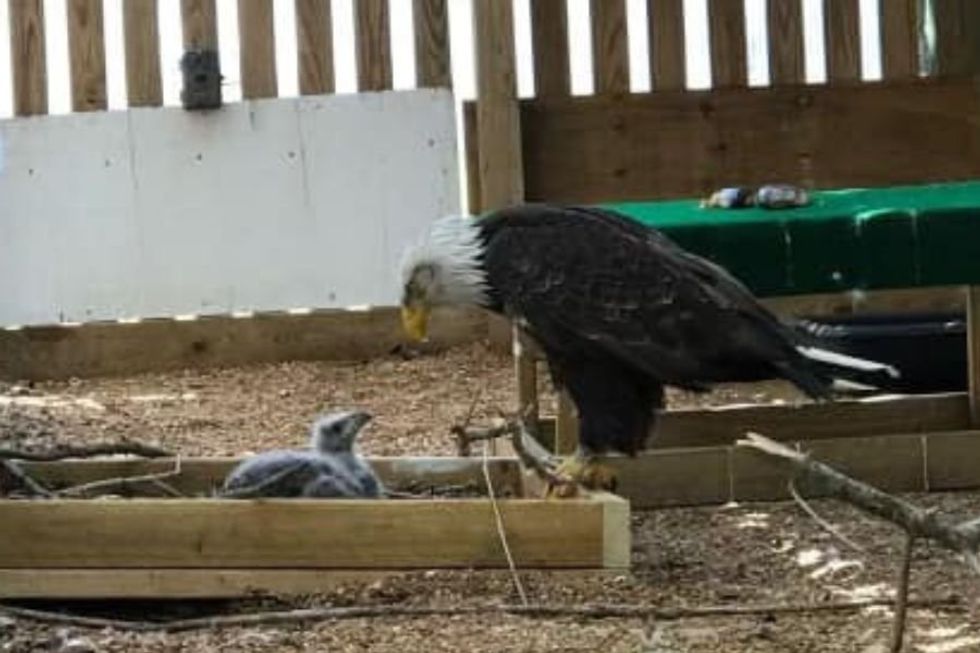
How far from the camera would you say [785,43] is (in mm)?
9523

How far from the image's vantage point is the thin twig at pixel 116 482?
504 centimetres

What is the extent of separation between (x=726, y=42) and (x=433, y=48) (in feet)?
4.89

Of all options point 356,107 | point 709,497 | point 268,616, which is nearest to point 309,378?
point 356,107

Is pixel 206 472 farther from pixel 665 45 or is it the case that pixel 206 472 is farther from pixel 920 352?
pixel 665 45

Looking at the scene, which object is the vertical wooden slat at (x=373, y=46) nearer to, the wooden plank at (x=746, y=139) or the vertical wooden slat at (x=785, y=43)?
the wooden plank at (x=746, y=139)

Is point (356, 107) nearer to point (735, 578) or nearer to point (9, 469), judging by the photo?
point (9, 469)

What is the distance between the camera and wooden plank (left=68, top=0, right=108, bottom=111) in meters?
9.35

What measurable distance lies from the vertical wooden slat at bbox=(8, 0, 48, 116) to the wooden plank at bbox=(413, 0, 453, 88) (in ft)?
6.19

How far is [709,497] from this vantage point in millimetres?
5914

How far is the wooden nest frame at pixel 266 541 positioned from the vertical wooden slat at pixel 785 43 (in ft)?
17.9

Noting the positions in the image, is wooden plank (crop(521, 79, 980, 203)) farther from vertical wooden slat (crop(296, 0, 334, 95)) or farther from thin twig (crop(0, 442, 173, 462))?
thin twig (crop(0, 442, 173, 462))

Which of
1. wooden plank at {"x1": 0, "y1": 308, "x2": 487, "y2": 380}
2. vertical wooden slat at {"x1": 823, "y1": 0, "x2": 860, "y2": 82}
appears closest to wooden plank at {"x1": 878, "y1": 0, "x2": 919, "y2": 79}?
vertical wooden slat at {"x1": 823, "y1": 0, "x2": 860, "y2": 82}

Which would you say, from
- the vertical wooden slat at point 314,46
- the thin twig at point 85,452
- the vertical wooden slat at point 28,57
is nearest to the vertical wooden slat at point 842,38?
the vertical wooden slat at point 314,46

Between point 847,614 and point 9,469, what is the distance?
235cm
